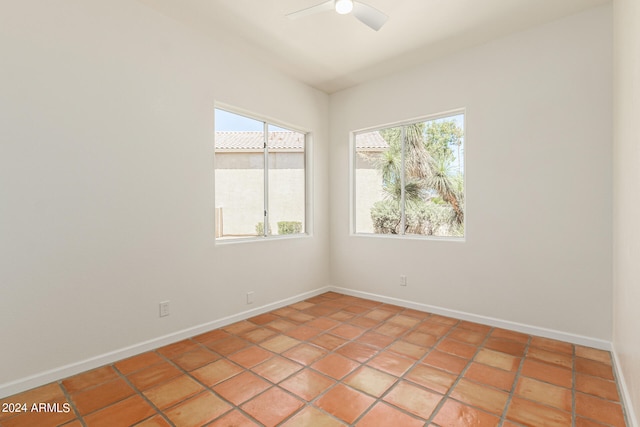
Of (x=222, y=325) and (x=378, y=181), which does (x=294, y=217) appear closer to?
(x=378, y=181)

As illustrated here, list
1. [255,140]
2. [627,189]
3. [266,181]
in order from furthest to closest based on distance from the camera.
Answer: [266,181] < [255,140] < [627,189]

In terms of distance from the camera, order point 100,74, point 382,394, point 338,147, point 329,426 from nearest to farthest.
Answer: point 329,426 < point 382,394 < point 100,74 < point 338,147

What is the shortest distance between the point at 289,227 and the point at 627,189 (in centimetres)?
317

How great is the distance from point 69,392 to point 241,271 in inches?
64.6

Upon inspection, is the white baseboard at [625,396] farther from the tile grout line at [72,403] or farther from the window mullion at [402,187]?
the tile grout line at [72,403]

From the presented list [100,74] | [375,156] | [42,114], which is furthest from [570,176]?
[42,114]

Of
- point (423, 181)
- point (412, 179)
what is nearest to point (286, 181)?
point (412, 179)

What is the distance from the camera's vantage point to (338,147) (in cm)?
440

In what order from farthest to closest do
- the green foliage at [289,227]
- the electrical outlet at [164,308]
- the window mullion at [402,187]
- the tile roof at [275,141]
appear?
1. the green foliage at [289,227]
2. the window mullion at [402,187]
3. the tile roof at [275,141]
4. the electrical outlet at [164,308]

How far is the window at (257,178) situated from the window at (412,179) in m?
0.85

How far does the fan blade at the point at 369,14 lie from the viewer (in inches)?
88.9

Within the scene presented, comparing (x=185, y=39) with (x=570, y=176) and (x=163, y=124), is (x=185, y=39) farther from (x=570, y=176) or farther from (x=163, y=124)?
(x=570, y=176)

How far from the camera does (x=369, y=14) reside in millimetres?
2332

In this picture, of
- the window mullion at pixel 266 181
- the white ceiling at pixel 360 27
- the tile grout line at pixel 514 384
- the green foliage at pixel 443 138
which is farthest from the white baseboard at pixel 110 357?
the white ceiling at pixel 360 27
